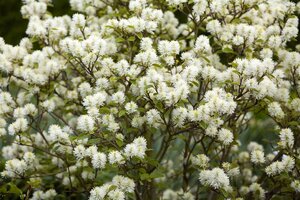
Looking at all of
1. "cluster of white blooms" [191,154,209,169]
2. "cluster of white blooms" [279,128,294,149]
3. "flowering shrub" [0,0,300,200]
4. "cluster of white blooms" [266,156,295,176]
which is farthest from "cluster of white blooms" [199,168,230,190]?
"cluster of white blooms" [279,128,294,149]

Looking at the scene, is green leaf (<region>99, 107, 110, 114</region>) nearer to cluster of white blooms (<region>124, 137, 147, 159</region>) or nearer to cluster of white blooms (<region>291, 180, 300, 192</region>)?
cluster of white blooms (<region>124, 137, 147, 159</region>)

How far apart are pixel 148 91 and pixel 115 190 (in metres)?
0.59

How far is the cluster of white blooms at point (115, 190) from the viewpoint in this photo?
2.91 metres

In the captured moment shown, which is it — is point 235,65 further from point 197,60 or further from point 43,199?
point 43,199

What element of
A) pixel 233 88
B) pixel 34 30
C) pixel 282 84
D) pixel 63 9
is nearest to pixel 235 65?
pixel 233 88

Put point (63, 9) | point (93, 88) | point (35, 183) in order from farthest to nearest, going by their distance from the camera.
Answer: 1. point (63, 9)
2. point (93, 88)
3. point (35, 183)

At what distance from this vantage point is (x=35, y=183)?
10.7ft

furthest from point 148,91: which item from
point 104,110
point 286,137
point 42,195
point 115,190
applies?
point 42,195

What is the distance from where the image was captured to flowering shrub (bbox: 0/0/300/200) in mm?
2982

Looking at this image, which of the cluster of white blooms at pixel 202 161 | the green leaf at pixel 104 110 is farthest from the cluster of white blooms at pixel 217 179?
the green leaf at pixel 104 110

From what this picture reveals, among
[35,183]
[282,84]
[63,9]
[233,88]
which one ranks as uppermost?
[63,9]

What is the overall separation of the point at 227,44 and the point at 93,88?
36.9 inches

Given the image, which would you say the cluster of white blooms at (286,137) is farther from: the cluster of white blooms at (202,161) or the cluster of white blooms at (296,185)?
the cluster of white blooms at (202,161)

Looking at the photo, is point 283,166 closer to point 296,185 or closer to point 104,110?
point 296,185
